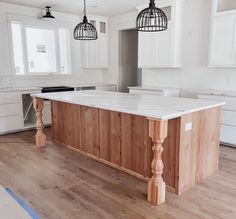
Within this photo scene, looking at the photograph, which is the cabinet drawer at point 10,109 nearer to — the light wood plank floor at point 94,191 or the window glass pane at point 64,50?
the light wood plank floor at point 94,191

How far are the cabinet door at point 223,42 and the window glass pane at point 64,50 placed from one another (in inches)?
140

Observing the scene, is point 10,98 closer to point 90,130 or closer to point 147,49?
point 90,130

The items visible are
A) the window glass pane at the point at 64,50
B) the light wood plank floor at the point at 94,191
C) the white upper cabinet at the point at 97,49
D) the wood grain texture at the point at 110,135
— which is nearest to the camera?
the light wood plank floor at the point at 94,191

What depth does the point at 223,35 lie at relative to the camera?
12.7 ft

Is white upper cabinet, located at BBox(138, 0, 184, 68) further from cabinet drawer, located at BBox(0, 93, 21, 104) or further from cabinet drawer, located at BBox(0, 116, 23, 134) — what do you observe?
cabinet drawer, located at BBox(0, 116, 23, 134)

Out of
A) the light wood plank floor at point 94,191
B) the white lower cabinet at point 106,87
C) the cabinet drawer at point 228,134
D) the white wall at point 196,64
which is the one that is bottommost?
the light wood plank floor at point 94,191

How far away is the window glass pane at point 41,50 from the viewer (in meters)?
5.43

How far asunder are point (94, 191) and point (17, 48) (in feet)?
13.3

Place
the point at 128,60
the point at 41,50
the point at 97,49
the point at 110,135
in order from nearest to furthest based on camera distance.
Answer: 1. the point at 110,135
2. the point at 41,50
3. the point at 97,49
4. the point at 128,60

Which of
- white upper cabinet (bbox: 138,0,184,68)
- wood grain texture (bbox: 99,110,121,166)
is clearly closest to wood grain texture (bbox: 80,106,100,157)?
wood grain texture (bbox: 99,110,121,166)

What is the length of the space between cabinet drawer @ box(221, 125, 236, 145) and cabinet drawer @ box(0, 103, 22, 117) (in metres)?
3.92

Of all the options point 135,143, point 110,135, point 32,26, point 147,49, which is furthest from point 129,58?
point 135,143

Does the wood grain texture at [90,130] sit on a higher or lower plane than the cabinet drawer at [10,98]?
lower

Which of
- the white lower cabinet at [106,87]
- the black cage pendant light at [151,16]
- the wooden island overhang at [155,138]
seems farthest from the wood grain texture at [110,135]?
the white lower cabinet at [106,87]
